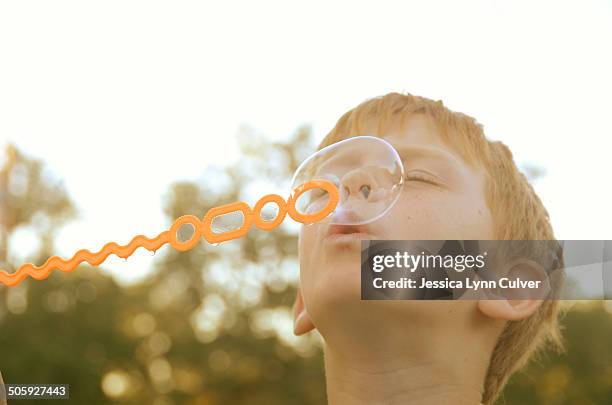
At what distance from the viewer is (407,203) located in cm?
115

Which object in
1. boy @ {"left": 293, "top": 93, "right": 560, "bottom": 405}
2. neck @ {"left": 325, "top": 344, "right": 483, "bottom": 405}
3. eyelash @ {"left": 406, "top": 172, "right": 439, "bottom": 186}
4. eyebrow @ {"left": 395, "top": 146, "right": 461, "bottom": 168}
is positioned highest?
eyebrow @ {"left": 395, "top": 146, "right": 461, "bottom": 168}

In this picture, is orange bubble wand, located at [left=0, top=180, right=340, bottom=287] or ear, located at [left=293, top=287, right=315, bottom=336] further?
ear, located at [left=293, top=287, right=315, bottom=336]

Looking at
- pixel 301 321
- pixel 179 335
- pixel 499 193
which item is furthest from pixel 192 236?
pixel 179 335

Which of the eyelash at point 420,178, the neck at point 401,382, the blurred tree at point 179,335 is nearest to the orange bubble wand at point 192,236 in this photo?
the eyelash at point 420,178

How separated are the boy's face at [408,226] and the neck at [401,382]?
8 centimetres

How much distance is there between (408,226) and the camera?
1.14m

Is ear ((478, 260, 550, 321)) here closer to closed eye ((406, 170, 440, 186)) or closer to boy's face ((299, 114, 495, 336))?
boy's face ((299, 114, 495, 336))

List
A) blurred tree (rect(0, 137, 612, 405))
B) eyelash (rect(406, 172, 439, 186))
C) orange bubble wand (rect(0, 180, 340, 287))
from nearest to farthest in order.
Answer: orange bubble wand (rect(0, 180, 340, 287)), eyelash (rect(406, 172, 439, 186)), blurred tree (rect(0, 137, 612, 405))

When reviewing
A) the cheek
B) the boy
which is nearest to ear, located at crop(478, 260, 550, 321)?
the boy

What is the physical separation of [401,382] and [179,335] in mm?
6928

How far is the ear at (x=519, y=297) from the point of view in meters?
1.19

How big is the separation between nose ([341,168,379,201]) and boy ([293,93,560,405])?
47 millimetres

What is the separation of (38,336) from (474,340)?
6796 millimetres

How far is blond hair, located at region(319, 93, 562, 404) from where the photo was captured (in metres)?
1.27
